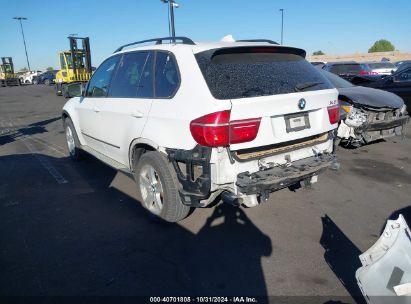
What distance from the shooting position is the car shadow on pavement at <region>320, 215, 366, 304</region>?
2709mm

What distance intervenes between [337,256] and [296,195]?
4.90ft

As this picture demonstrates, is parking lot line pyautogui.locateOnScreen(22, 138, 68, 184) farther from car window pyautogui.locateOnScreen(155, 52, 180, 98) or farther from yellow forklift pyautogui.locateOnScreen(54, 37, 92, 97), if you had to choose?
yellow forklift pyautogui.locateOnScreen(54, 37, 92, 97)

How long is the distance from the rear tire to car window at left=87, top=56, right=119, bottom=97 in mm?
1015

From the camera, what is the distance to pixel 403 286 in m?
1.94

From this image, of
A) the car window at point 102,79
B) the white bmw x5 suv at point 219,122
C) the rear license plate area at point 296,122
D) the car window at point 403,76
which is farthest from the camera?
the car window at point 403,76

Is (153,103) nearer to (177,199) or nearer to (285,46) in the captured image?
(177,199)

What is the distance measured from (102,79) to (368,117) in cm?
448

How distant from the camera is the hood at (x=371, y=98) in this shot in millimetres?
5840

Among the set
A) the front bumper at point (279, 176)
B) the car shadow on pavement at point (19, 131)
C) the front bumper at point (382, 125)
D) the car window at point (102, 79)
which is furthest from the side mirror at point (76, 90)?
the front bumper at point (382, 125)

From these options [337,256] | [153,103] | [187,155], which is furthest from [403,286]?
[153,103]

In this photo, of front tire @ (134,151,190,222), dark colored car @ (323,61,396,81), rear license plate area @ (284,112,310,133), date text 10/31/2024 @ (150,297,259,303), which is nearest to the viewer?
date text 10/31/2024 @ (150,297,259,303)

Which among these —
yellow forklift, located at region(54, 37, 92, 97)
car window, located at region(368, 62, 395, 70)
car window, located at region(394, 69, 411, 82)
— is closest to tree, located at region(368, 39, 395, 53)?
car window, located at region(368, 62, 395, 70)

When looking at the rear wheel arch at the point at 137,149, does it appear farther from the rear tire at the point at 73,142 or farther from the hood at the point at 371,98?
the hood at the point at 371,98

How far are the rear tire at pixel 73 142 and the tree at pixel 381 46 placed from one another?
127 meters
